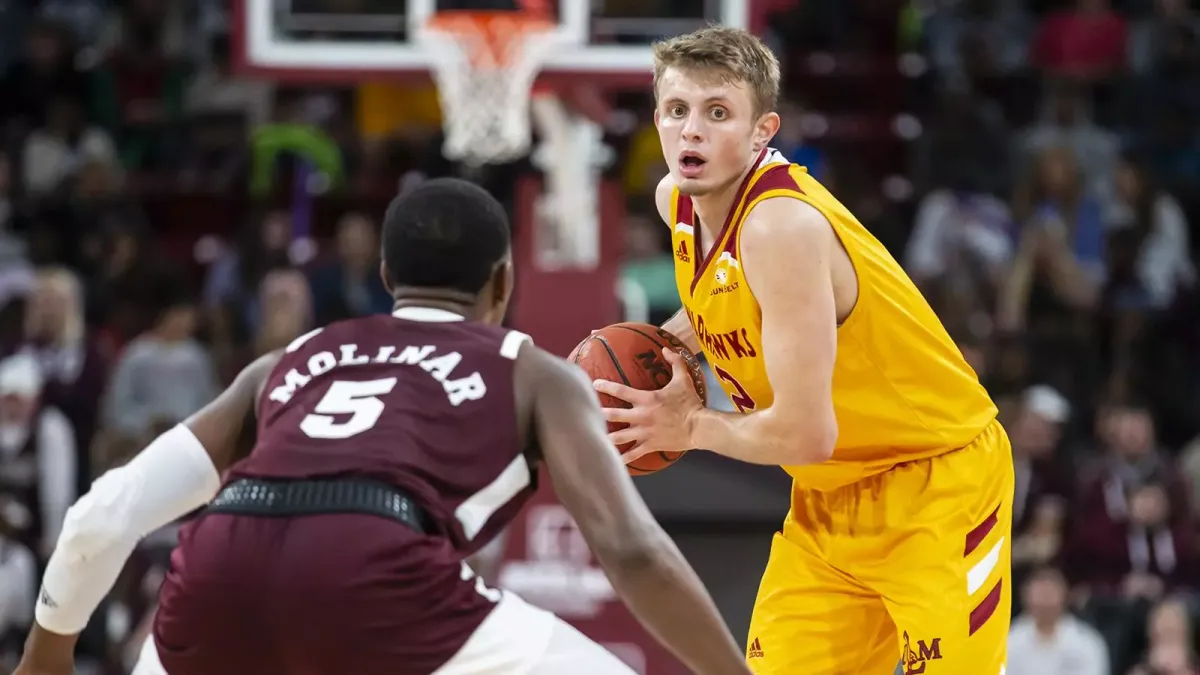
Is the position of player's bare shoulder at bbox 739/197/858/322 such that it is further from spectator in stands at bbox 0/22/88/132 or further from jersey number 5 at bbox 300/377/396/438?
spectator in stands at bbox 0/22/88/132

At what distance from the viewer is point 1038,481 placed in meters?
9.59

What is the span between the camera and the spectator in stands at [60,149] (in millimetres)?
12000

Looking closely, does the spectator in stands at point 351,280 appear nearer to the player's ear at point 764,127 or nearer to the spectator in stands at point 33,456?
the spectator in stands at point 33,456

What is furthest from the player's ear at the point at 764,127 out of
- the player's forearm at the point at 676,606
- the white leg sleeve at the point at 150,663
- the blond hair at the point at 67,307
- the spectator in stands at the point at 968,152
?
the spectator in stands at the point at 968,152

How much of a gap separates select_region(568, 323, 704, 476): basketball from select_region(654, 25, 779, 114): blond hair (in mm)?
648

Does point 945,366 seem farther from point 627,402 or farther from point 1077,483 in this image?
point 1077,483

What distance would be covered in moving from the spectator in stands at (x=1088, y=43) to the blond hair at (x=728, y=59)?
885cm

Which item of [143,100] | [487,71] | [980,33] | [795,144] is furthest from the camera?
[980,33]

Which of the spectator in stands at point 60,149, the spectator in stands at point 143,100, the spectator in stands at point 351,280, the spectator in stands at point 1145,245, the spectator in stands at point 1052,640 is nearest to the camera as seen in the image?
the spectator in stands at point 1052,640

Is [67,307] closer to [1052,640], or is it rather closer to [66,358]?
[66,358]

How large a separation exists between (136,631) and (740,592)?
2964 mm

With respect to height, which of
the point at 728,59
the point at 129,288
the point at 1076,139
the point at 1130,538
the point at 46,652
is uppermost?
the point at 728,59

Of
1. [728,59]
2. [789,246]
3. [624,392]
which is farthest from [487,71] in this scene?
[789,246]

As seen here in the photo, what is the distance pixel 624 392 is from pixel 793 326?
0.49 metres
